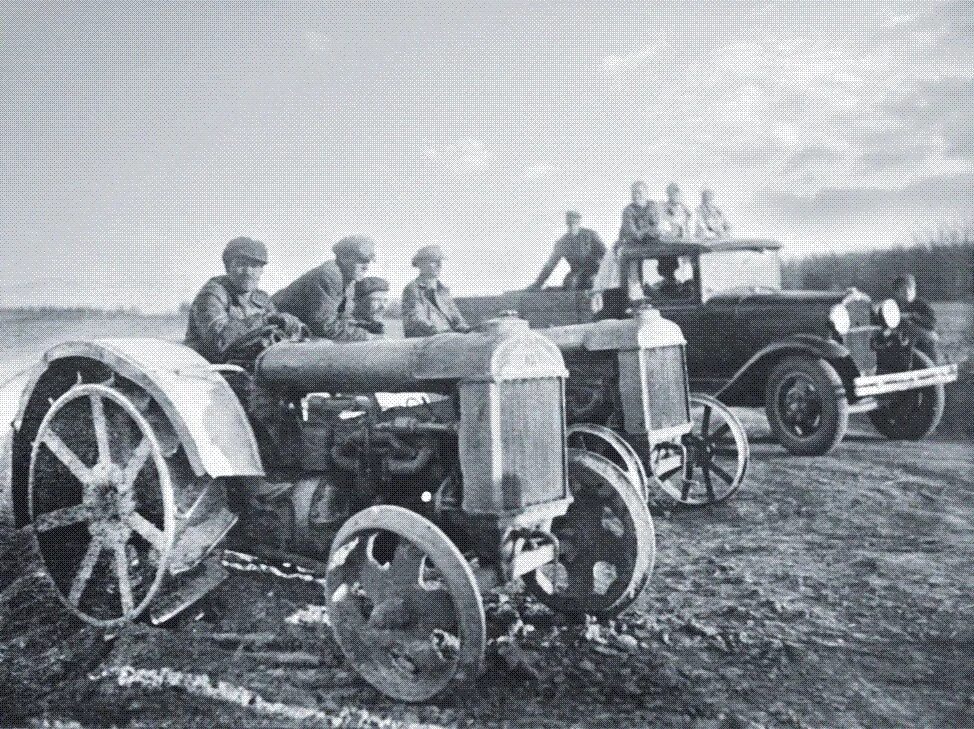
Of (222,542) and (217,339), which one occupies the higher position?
(217,339)

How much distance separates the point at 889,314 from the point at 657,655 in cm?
652

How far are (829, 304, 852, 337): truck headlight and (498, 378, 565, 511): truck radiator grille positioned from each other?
5.26 metres

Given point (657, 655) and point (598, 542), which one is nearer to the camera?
point (657, 655)

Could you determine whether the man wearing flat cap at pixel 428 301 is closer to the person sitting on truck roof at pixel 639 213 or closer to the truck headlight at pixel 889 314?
the person sitting on truck roof at pixel 639 213

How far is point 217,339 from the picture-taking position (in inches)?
163

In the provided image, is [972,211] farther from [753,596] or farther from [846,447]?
[846,447]

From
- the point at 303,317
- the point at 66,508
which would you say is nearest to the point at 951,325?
the point at 303,317

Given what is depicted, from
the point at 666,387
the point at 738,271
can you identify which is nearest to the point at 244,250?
the point at 666,387

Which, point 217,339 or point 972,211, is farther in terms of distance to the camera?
point 972,211

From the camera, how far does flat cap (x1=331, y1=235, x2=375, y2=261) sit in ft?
17.4

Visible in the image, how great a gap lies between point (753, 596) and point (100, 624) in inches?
121

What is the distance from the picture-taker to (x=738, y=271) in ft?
28.6

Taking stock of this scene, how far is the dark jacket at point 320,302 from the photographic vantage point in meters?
4.95

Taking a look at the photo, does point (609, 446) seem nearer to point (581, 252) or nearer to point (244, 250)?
point (244, 250)
